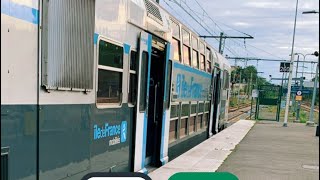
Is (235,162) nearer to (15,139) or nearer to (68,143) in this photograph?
(68,143)

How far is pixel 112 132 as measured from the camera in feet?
17.0

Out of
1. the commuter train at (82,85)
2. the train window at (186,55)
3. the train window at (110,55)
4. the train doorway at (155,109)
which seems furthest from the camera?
the train window at (186,55)

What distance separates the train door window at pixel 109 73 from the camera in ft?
15.5

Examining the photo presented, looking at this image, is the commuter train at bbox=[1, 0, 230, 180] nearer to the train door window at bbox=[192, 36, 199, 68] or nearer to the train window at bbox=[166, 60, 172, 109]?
the train window at bbox=[166, 60, 172, 109]

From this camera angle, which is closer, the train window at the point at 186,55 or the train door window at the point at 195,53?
the train window at the point at 186,55

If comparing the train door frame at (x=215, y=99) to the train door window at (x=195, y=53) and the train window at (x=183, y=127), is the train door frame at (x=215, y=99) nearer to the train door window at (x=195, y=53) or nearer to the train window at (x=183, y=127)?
the train door window at (x=195, y=53)

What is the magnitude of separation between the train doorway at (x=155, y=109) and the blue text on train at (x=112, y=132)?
6.47ft

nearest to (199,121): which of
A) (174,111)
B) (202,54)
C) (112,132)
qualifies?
(202,54)

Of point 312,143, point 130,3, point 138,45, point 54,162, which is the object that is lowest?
point 312,143

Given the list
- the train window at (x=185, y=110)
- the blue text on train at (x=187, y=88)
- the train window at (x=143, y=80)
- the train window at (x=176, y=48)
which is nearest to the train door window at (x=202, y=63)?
the blue text on train at (x=187, y=88)

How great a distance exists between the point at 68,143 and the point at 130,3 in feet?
7.66

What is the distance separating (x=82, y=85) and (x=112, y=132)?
1131mm

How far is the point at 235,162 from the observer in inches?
375

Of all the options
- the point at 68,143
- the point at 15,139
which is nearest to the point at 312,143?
the point at 68,143
